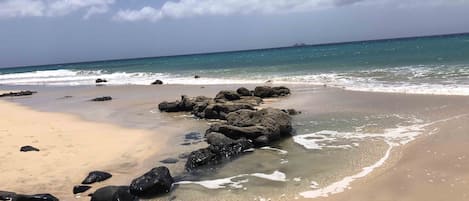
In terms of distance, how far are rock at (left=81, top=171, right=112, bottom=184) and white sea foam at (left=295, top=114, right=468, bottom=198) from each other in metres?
3.67

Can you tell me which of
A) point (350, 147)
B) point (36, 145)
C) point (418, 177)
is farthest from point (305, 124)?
point (36, 145)

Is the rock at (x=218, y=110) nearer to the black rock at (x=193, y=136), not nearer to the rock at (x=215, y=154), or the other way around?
the black rock at (x=193, y=136)

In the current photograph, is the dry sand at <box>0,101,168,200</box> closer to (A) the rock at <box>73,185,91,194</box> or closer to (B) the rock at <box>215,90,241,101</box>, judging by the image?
(A) the rock at <box>73,185,91,194</box>

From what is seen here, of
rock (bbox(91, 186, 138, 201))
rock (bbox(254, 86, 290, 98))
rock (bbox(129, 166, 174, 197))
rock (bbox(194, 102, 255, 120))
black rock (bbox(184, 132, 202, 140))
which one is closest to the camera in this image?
rock (bbox(91, 186, 138, 201))

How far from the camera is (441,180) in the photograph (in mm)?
7258

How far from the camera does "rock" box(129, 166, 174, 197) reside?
7.50 meters

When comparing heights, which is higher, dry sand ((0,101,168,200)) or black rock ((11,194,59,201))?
black rock ((11,194,59,201))

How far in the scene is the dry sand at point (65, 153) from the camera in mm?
8555

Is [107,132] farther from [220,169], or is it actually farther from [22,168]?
[220,169]

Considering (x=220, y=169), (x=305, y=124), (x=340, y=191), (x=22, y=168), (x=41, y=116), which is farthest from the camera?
(x=41, y=116)

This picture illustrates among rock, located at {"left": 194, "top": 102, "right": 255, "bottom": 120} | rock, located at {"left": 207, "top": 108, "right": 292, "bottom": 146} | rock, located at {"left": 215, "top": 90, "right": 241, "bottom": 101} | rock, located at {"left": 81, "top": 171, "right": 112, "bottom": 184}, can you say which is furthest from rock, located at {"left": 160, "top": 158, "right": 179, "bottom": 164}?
rock, located at {"left": 215, "top": 90, "right": 241, "bottom": 101}

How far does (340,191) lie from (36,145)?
26.1ft

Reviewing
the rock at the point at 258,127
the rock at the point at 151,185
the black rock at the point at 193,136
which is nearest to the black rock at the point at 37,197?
the rock at the point at 151,185

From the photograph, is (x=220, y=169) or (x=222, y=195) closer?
(x=222, y=195)
